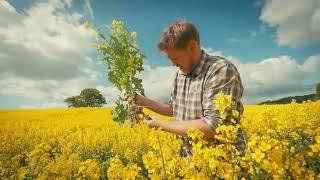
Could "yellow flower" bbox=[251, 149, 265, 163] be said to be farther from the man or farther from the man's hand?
the man's hand

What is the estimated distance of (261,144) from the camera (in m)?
2.10

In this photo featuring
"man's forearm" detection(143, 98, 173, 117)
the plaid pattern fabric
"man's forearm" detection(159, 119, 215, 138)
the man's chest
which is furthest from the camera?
"man's forearm" detection(143, 98, 173, 117)

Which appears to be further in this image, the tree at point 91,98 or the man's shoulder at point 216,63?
the tree at point 91,98

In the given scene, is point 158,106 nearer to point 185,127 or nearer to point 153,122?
point 153,122

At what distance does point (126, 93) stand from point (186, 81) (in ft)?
1.99

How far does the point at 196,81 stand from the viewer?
3615mm

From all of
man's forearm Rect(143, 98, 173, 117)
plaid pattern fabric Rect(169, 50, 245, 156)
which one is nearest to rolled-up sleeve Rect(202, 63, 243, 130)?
plaid pattern fabric Rect(169, 50, 245, 156)

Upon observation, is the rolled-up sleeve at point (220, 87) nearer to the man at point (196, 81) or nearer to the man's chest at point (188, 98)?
the man at point (196, 81)

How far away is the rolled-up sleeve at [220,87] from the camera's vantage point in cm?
321

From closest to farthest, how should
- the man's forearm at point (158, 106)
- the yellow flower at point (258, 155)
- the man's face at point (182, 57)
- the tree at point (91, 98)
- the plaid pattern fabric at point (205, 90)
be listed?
the yellow flower at point (258, 155)
the plaid pattern fabric at point (205, 90)
the man's face at point (182, 57)
the man's forearm at point (158, 106)
the tree at point (91, 98)

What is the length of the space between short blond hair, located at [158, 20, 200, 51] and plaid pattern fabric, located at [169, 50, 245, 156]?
30 centimetres

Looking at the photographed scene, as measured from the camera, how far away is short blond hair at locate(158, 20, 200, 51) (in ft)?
10.8

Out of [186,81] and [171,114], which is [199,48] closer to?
[186,81]

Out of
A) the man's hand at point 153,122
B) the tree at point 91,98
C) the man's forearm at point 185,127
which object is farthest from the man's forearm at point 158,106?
the tree at point 91,98
